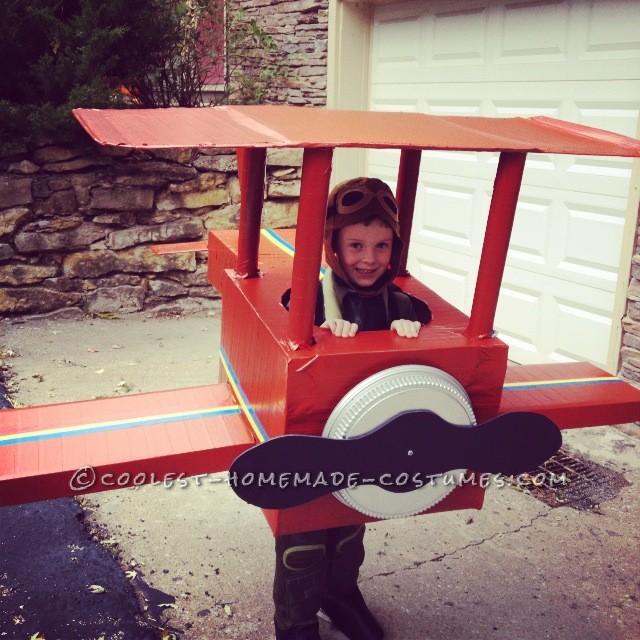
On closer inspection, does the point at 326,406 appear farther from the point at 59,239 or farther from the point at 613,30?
the point at 59,239

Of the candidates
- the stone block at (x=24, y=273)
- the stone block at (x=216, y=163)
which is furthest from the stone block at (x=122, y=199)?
the stone block at (x=24, y=273)

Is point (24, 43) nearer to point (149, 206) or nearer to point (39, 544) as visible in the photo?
point (149, 206)

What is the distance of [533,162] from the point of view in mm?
4262

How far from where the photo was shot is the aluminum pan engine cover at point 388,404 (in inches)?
59.7

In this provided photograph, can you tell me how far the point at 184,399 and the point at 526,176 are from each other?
3.12m

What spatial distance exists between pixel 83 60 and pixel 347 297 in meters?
3.74

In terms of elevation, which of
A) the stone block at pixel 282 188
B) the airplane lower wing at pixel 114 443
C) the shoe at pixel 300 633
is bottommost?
the shoe at pixel 300 633

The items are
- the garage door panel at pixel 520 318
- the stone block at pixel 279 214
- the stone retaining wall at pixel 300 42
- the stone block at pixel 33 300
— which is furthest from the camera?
the stone retaining wall at pixel 300 42

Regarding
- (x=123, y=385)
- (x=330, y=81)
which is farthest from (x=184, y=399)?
(x=330, y=81)

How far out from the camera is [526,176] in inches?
171

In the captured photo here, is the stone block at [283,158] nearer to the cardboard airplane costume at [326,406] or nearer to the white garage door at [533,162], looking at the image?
the white garage door at [533,162]

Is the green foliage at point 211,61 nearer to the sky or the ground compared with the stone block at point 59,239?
nearer to the sky

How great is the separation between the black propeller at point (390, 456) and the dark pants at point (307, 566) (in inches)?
20.0

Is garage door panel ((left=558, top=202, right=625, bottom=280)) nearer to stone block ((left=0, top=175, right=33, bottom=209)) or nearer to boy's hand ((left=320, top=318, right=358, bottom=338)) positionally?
boy's hand ((left=320, top=318, right=358, bottom=338))
